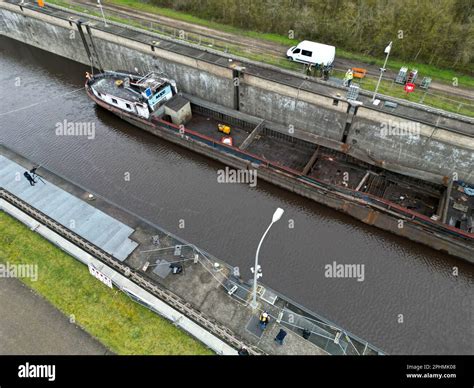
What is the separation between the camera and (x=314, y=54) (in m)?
31.7

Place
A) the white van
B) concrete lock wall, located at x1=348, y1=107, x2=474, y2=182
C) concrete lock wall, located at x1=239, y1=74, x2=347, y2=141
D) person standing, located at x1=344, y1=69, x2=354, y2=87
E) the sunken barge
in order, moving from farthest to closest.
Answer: the white van
person standing, located at x1=344, y1=69, x2=354, y2=87
concrete lock wall, located at x1=239, y1=74, x2=347, y2=141
concrete lock wall, located at x1=348, y1=107, x2=474, y2=182
the sunken barge

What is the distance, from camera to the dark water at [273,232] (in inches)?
770

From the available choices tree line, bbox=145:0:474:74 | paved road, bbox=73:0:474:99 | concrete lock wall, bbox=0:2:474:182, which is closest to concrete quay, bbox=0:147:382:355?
concrete lock wall, bbox=0:2:474:182

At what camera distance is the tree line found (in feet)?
101

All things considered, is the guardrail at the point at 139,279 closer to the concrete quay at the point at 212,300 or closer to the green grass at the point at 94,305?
the concrete quay at the point at 212,300

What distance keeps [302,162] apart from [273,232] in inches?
324

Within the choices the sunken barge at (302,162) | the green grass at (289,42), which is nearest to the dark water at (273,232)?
the sunken barge at (302,162)

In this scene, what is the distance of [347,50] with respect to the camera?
35.4 meters

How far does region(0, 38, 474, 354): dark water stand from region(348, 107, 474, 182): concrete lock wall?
6975mm

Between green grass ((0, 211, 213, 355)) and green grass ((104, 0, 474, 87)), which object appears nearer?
green grass ((0, 211, 213, 355))

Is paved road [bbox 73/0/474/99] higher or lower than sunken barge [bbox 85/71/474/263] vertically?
higher

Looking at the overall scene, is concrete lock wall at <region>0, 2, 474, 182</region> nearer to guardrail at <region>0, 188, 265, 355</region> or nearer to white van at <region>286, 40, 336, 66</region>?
white van at <region>286, 40, 336, 66</region>

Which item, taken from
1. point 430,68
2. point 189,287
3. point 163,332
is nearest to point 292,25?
point 430,68
